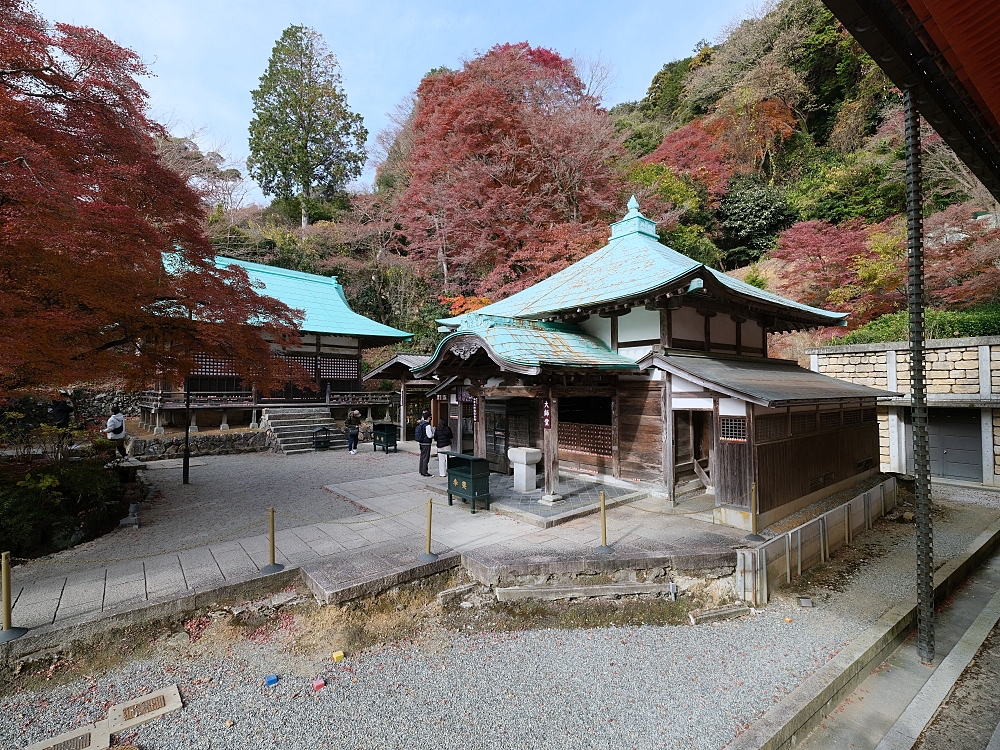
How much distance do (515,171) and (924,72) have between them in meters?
19.1

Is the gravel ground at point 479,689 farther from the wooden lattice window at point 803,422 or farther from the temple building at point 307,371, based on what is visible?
the temple building at point 307,371

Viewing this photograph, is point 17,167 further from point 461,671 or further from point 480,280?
point 480,280

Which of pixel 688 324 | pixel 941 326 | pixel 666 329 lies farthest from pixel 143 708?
pixel 941 326

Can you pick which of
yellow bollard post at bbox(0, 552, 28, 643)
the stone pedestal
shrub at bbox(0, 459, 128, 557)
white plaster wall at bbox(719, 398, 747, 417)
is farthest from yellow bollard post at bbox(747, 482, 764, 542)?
shrub at bbox(0, 459, 128, 557)

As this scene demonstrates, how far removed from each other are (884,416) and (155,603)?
1918 centimetres

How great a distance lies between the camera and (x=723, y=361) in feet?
33.0

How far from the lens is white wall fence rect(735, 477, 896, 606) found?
5.91 metres

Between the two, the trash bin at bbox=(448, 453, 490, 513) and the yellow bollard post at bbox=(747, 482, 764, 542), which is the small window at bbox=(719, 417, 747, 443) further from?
the trash bin at bbox=(448, 453, 490, 513)

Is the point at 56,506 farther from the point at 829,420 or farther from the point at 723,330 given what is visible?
the point at 829,420

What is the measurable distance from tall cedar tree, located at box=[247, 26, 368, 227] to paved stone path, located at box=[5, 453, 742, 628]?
26.0 metres

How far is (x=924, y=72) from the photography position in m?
3.02

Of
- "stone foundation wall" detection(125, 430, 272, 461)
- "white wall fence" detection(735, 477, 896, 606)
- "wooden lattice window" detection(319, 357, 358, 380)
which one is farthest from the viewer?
"wooden lattice window" detection(319, 357, 358, 380)

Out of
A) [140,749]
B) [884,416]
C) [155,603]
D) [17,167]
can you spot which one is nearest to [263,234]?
[17,167]

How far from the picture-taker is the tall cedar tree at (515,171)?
1883cm
